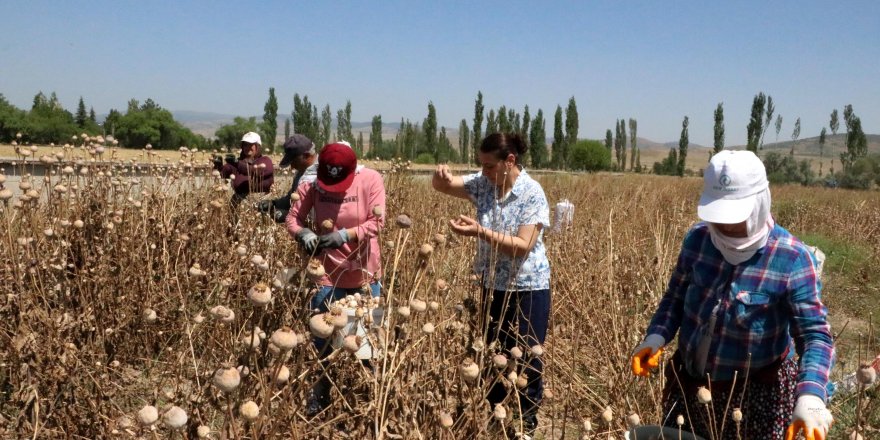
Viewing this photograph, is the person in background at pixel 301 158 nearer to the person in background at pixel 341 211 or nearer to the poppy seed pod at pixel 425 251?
the person in background at pixel 341 211

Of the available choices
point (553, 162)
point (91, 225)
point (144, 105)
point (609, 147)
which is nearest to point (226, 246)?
point (91, 225)

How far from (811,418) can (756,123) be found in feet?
147

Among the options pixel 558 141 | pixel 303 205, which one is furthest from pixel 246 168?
pixel 558 141

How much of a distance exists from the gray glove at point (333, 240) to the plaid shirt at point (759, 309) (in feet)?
4.27

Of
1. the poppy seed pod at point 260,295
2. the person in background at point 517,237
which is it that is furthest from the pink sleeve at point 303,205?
the poppy seed pod at point 260,295

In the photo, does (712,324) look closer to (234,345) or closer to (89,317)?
(234,345)

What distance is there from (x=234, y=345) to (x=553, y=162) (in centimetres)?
4832

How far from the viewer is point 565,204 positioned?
16.8 feet

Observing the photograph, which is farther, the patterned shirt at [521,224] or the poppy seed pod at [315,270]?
the patterned shirt at [521,224]

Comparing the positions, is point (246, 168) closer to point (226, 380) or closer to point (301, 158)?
point (301, 158)

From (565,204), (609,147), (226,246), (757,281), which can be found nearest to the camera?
(757,281)

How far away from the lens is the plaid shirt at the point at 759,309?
1.53 metres

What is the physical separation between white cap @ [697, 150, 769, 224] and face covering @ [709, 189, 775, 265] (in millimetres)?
24

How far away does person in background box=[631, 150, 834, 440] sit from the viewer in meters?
1.52
